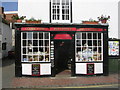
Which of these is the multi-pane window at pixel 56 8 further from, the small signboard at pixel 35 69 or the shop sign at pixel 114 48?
the shop sign at pixel 114 48

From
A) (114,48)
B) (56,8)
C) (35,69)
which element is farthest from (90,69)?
(56,8)

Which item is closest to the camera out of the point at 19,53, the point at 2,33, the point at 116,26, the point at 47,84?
the point at 47,84

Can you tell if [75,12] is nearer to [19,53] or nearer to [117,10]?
[117,10]

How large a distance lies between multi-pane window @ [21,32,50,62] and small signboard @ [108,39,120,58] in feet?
14.3

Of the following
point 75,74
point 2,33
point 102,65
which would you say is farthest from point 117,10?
point 2,33

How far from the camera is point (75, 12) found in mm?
13555

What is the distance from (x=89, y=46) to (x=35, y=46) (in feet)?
12.4

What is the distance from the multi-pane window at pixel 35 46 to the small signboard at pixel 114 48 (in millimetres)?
4364

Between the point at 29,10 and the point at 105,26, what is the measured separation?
565cm

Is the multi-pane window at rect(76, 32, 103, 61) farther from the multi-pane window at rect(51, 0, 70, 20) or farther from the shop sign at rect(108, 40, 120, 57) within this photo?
the multi-pane window at rect(51, 0, 70, 20)

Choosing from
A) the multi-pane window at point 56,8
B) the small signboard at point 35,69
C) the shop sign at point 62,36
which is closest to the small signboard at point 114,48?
the shop sign at point 62,36

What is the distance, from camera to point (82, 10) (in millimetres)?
13750

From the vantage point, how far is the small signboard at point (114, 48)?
41.3 feet

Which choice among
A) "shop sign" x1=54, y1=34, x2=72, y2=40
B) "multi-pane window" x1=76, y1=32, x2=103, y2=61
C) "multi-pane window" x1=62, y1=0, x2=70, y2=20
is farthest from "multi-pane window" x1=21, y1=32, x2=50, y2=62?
"multi-pane window" x1=76, y1=32, x2=103, y2=61
